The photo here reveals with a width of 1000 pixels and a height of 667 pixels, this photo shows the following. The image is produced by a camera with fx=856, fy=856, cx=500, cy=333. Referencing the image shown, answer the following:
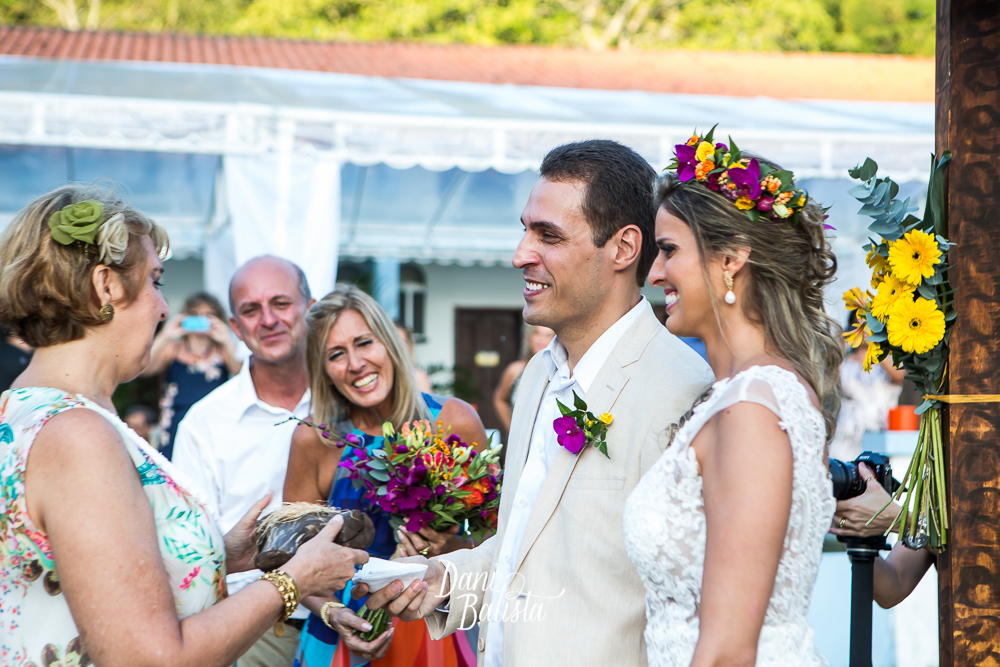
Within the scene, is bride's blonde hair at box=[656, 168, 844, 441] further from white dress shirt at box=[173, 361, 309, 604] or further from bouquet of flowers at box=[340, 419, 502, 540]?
white dress shirt at box=[173, 361, 309, 604]

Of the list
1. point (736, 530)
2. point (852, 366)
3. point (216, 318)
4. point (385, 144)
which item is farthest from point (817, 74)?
point (736, 530)

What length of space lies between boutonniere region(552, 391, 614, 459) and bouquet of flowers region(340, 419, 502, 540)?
96 centimetres

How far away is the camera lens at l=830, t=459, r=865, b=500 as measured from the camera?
237cm

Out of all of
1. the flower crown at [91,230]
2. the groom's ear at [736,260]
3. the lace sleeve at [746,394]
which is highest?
the flower crown at [91,230]

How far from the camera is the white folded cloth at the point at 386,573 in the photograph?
2585mm

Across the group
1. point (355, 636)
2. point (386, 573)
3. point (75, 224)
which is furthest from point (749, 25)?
point (75, 224)

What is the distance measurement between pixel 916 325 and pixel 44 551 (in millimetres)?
2114

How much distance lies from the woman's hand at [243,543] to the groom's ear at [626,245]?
1.41 metres

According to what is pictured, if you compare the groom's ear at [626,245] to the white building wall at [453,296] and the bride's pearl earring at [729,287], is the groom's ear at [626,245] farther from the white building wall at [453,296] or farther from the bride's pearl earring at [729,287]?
the white building wall at [453,296]

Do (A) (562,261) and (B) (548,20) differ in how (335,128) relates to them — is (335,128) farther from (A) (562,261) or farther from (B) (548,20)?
(B) (548,20)

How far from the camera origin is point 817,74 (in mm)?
18062

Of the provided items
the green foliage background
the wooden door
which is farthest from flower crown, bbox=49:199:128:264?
the green foliage background

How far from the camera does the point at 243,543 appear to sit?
2.90 metres

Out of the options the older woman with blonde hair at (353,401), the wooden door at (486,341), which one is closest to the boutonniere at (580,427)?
the older woman with blonde hair at (353,401)
